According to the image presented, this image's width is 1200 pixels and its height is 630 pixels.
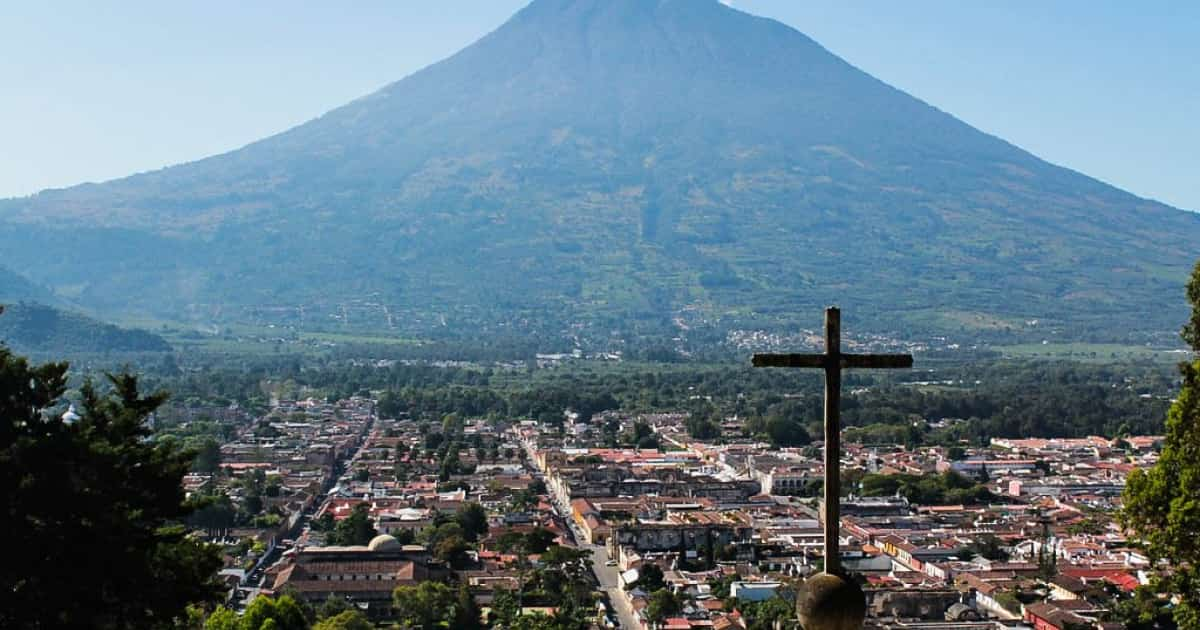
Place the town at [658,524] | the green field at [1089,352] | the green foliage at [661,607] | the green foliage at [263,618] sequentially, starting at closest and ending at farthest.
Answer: the green foliage at [263,618]
the green foliage at [661,607]
the town at [658,524]
the green field at [1089,352]

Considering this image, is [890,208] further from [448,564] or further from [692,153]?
[448,564]

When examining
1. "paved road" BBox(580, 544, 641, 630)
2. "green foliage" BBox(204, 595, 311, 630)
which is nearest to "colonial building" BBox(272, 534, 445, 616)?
"paved road" BBox(580, 544, 641, 630)

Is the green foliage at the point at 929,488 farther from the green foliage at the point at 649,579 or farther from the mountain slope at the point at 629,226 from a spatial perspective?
the mountain slope at the point at 629,226

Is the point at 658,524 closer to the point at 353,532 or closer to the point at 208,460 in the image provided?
the point at 353,532

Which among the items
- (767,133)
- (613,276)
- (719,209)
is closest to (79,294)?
(613,276)

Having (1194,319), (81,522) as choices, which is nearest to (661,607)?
(1194,319)

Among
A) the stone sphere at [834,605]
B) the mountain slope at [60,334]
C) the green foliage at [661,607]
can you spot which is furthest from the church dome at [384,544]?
the mountain slope at [60,334]
